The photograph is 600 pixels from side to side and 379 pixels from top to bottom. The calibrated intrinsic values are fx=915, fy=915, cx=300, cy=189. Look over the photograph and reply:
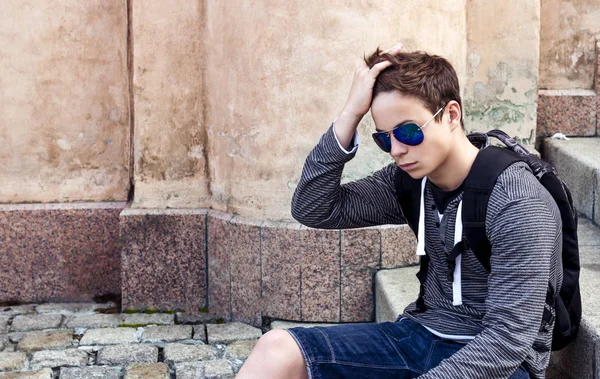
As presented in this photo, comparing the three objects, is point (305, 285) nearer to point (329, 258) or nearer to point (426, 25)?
point (329, 258)

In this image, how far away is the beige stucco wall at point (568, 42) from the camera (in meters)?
5.55

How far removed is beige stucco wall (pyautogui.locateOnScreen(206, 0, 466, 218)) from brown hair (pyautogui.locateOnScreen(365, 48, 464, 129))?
1983mm

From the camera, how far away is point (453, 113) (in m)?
→ 2.70

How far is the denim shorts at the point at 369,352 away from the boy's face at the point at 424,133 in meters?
0.52

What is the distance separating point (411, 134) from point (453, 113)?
6.3 inches

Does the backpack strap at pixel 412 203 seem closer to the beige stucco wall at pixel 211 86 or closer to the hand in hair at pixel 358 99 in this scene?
the hand in hair at pixel 358 99

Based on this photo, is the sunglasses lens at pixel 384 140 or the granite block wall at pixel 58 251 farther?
the granite block wall at pixel 58 251

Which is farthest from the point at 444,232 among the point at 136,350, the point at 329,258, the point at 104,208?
the point at 104,208

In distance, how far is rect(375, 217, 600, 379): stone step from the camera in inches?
119

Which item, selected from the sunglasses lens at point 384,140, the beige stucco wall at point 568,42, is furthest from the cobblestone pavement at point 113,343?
the beige stucco wall at point 568,42

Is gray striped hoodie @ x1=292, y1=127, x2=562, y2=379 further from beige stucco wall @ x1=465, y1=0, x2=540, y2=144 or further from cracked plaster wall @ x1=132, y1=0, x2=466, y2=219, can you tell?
beige stucco wall @ x1=465, y1=0, x2=540, y2=144

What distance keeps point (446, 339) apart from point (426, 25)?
8.10 ft

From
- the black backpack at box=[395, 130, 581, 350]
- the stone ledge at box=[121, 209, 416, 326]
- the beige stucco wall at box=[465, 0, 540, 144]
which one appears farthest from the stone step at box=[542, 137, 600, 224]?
the black backpack at box=[395, 130, 581, 350]

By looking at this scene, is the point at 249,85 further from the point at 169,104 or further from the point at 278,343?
the point at 278,343
